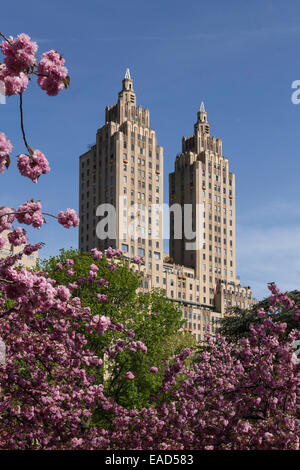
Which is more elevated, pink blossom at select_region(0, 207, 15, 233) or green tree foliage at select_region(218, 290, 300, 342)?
pink blossom at select_region(0, 207, 15, 233)

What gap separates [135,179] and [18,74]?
130m

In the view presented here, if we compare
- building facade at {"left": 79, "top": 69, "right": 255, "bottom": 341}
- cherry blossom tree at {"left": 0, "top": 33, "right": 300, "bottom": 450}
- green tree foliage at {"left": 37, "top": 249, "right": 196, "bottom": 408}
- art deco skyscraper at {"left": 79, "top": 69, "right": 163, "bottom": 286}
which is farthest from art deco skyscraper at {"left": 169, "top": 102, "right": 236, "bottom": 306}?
cherry blossom tree at {"left": 0, "top": 33, "right": 300, "bottom": 450}

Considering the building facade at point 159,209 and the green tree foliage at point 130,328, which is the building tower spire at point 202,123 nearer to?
the building facade at point 159,209

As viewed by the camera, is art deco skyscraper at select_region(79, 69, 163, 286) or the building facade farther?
the building facade

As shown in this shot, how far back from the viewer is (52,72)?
37.2 ft

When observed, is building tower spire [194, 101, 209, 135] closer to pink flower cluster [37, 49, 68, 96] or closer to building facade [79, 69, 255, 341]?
building facade [79, 69, 255, 341]

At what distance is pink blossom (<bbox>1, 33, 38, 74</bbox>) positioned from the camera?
10703 mm

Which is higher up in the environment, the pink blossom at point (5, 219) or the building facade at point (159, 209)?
the building facade at point (159, 209)

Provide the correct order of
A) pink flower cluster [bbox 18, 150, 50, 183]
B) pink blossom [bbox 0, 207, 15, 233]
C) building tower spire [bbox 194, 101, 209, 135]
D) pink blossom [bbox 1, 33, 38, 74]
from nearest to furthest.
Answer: pink blossom [bbox 1, 33, 38, 74]
pink flower cluster [bbox 18, 150, 50, 183]
pink blossom [bbox 0, 207, 15, 233]
building tower spire [bbox 194, 101, 209, 135]

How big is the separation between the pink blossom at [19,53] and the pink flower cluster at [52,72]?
1.43ft

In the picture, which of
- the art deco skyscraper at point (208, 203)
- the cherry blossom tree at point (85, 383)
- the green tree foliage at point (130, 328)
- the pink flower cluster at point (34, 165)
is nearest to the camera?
the pink flower cluster at point (34, 165)

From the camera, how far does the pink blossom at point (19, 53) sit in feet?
35.1

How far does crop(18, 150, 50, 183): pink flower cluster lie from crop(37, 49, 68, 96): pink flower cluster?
1.70m

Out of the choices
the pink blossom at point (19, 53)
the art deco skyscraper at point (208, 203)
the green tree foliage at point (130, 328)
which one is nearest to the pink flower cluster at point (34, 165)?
the pink blossom at point (19, 53)
